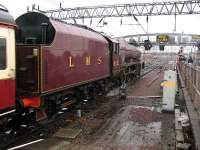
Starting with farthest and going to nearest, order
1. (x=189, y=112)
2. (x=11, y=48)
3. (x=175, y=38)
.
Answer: (x=175, y=38), (x=189, y=112), (x=11, y=48)

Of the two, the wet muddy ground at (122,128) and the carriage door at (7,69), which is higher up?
the carriage door at (7,69)

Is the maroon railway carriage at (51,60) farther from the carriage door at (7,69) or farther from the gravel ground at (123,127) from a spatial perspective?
the gravel ground at (123,127)

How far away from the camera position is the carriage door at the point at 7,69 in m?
8.29

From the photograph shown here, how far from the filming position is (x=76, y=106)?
14.2 metres

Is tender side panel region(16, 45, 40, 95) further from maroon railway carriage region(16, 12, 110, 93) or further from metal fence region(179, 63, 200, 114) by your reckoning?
metal fence region(179, 63, 200, 114)

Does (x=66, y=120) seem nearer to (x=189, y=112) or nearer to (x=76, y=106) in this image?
(x=76, y=106)

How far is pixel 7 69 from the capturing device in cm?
850

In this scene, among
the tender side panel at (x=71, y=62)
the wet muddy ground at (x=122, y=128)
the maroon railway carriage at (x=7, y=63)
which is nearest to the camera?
the maroon railway carriage at (x=7, y=63)

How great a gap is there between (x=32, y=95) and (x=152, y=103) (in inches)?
330

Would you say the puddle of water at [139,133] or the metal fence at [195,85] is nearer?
the puddle of water at [139,133]

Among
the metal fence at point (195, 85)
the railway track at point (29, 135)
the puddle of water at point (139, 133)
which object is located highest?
the metal fence at point (195, 85)

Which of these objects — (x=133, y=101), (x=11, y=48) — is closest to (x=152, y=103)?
(x=133, y=101)

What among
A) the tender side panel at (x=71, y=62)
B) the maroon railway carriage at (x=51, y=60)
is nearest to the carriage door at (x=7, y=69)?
the maroon railway carriage at (x=51, y=60)

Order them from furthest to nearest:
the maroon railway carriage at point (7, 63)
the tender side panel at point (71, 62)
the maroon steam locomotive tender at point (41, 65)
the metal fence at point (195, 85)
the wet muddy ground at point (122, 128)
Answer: the metal fence at point (195, 85) → the tender side panel at point (71, 62) → the wet muddy ground at point (122, 128) → the maroon steam locomotive tender at point (41, 65) → the maroon railway carriage at point (7, 63)
